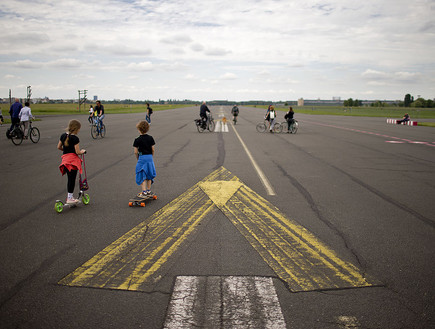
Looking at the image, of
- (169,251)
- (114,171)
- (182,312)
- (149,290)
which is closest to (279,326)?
(182,312)

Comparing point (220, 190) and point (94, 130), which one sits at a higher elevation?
point (94, 130)

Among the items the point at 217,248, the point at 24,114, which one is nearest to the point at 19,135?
the point at 24,114

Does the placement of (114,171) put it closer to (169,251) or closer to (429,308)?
(169,251)

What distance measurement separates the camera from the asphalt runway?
3.01 meters

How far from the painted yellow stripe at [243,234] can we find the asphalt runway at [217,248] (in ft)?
0.09

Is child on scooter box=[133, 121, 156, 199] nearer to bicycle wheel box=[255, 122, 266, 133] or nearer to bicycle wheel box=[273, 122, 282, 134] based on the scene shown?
bicycle wheel box=[273, 122, 282, 134]

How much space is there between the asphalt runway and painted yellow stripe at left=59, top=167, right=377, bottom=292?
26mm

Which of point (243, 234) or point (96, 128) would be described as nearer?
point (243, 234)

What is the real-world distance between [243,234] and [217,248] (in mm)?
633

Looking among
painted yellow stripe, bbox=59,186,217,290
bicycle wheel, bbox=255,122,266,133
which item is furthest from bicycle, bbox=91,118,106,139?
painted yellow stripe, bbox=59,186,217,290

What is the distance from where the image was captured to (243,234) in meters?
4.85

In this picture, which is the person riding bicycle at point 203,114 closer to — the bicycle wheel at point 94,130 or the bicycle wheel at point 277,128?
the bicycle wheel at point 277,128

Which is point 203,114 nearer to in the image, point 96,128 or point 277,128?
point 277,128

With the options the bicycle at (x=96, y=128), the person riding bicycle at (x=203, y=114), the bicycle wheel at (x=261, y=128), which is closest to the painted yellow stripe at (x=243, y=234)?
the bicycle at (x=96, y=128)
